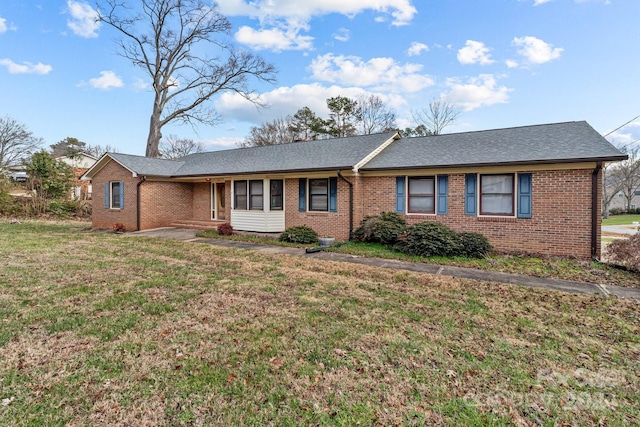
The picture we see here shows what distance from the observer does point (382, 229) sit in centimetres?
1017

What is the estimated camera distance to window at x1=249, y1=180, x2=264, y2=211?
13438 millimetres

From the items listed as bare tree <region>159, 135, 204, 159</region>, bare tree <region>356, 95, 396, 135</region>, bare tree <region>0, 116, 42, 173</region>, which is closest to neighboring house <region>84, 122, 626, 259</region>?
bare tree <region>356, 95, 396, 135</region>

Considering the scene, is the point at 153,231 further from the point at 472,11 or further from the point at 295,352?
the point at 472,11

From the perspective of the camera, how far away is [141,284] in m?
5.81

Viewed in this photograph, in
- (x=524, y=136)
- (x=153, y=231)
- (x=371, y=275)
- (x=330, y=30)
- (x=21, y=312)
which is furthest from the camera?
(x=330, y=30)

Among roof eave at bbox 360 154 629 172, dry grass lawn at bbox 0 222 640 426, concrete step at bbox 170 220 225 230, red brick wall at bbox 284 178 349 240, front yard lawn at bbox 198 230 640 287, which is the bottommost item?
dry grass lawn at bbox 0 222 640 426

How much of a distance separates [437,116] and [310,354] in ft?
101

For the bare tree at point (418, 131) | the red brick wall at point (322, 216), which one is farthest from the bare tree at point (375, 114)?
the red brick wall at point (322, 216)

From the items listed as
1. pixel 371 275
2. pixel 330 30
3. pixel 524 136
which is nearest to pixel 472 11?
pixel 524 136

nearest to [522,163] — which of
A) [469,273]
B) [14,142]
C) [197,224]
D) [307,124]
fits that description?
[469,273]

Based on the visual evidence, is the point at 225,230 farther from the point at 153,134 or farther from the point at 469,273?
the point at 153,134

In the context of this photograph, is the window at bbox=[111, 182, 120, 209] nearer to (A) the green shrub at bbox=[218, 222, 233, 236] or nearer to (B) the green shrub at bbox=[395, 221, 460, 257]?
(A) the green shrub at bbox=[218, 222, 233, 236]

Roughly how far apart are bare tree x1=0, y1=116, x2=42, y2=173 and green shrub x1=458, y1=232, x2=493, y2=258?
39186 mm

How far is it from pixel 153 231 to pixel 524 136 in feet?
52.2
